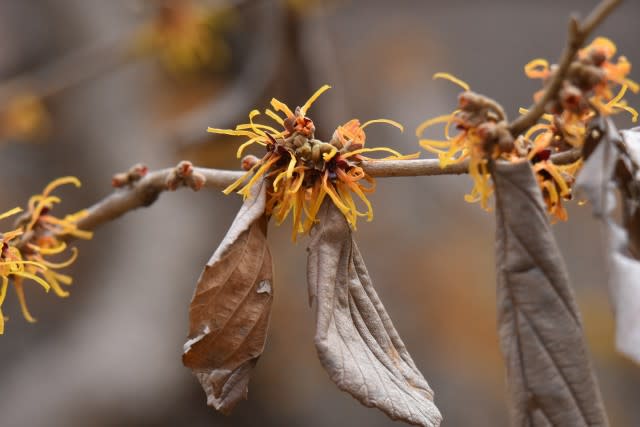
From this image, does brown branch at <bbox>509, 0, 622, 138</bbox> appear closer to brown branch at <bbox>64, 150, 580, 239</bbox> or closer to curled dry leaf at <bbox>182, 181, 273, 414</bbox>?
brown branch at <bbox>64, 150, 580, 239</bbox>

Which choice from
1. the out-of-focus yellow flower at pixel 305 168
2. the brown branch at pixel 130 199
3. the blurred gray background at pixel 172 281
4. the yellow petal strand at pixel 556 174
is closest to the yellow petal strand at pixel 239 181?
the out-of-focus yellow flower at pixel 305 168

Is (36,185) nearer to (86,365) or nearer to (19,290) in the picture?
(86,365)

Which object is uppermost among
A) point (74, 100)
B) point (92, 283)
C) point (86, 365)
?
point (74, 100)

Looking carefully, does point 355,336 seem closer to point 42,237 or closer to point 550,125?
point 550,125

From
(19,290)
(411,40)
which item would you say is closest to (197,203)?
(411,40)

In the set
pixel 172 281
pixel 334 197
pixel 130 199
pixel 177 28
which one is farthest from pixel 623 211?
pixel 172 281
